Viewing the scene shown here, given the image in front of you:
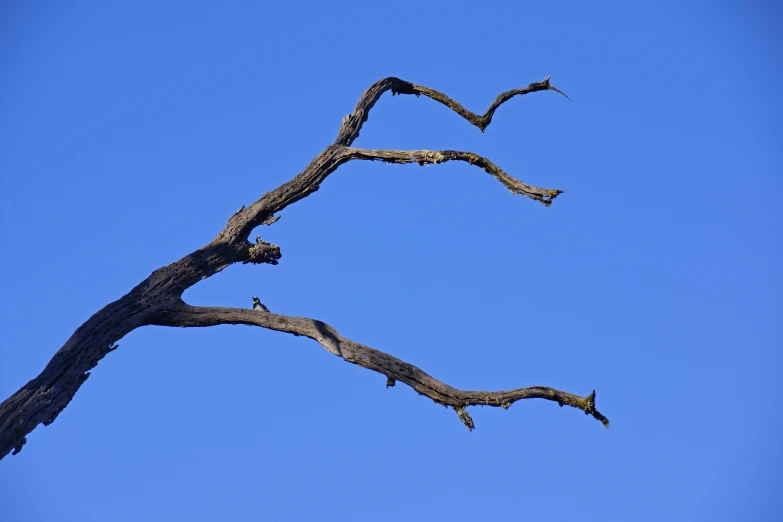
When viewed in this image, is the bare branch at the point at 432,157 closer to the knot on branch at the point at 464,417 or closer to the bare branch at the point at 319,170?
the bare branch at the point at 319,170

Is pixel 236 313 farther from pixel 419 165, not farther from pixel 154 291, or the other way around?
pixel 419 165

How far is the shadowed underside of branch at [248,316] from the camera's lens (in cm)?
802

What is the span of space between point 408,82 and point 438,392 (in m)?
4.18

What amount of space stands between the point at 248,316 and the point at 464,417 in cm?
272

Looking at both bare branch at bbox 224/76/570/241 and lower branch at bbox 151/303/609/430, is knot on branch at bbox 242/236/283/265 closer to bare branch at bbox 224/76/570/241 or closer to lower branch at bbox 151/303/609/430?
bare branch at bbox 224/76/570/241

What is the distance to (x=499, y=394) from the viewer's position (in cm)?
859

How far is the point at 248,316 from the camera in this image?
9125 millimetres

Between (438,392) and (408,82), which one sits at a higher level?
(408,82)

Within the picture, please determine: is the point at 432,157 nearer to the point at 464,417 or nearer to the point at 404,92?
the point at 404,92

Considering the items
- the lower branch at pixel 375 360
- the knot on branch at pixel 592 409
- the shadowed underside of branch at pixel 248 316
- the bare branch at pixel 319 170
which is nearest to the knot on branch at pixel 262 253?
the shadowed underside of branch at pixel 248 316

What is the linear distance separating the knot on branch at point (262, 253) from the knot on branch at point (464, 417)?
9.26ft

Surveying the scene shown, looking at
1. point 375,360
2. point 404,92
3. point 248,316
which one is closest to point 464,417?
point 375,360

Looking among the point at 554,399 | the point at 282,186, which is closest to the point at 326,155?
the point at 282,186

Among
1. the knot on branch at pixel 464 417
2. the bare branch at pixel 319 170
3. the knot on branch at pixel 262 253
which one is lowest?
the knot on branch at pixel 464 417
